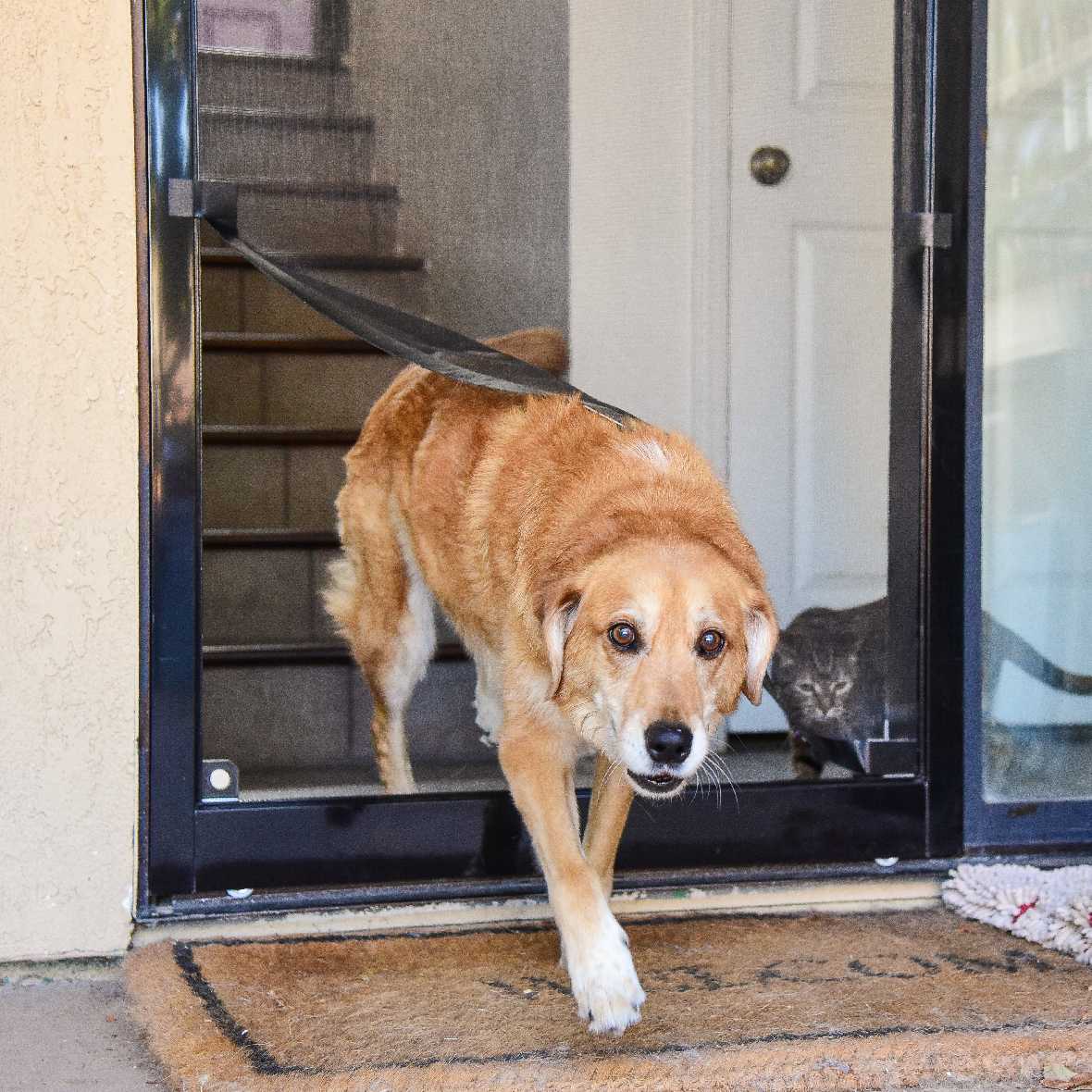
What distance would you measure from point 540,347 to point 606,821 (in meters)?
1.03

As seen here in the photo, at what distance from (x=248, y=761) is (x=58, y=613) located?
491 mm

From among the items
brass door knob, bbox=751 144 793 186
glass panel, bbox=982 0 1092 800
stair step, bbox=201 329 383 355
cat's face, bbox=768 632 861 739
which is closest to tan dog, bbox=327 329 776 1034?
stair step, bbox=201 329 383 355

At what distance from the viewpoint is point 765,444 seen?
331 cm

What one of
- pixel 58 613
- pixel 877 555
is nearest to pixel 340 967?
pixel 58 613

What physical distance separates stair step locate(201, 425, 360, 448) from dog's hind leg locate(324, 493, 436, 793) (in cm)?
11

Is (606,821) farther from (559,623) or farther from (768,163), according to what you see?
(768,163)

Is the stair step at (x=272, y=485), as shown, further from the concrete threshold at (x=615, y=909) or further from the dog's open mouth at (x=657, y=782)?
the dog's open mouth at (x=657, y=782)

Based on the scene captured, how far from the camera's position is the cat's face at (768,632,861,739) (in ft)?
9.47

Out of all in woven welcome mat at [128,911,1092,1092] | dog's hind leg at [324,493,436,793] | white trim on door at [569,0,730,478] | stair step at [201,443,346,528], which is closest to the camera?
woven welcome mat at [128,911,1092,1092]

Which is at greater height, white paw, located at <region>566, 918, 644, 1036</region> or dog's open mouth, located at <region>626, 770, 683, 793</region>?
dog's open mouth, located at <region>626, 770, 683, 793</region>

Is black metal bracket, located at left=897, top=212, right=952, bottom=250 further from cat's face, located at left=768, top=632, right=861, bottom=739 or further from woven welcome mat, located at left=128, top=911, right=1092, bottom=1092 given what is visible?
woven welcome mat, located at left=128, top=911, right=1092, bottom=1092

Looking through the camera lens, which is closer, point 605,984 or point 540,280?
point 605,984

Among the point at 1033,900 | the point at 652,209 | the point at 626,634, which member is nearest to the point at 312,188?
the point at 652,209

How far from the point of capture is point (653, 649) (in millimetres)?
2146
